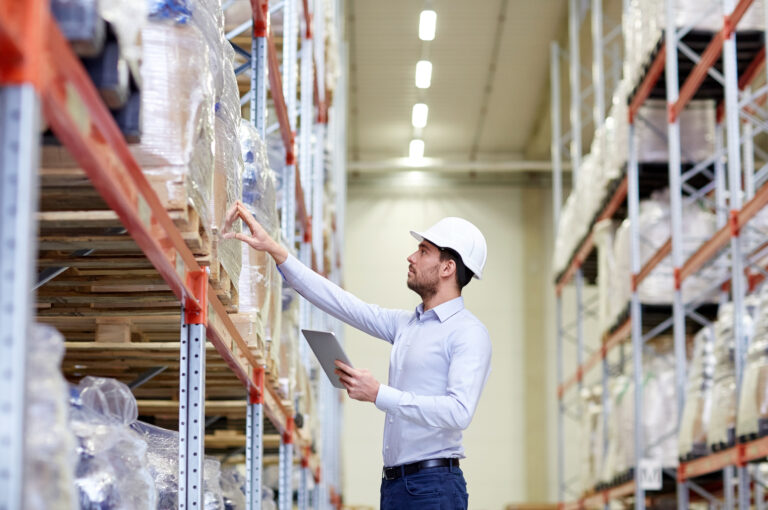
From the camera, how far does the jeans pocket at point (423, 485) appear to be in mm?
4410

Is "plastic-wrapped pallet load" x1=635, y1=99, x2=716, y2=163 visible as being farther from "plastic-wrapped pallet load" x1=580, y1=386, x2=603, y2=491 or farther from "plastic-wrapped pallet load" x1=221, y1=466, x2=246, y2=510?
"plastic-wrapped pallet load" x1=221, y1=466, x2=246, y2=510

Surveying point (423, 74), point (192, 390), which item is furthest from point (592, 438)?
point (192, 390)

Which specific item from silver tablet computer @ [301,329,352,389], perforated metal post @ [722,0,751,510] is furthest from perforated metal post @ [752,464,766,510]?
silver tablet computer @ [301,329,352,389]

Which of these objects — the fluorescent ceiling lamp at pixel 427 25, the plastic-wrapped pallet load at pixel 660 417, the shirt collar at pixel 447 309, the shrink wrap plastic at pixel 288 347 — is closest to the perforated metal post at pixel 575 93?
the fluorescent ceiling lamp at pixel 427 25

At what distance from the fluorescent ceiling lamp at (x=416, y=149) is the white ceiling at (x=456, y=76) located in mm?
146

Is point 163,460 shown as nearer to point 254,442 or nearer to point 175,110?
point 254,442

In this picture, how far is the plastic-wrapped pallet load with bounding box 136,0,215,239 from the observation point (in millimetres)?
3195

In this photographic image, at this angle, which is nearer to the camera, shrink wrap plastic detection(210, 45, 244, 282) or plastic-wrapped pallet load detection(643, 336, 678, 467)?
shrink wrap plastic detection(210, 45, 244, 282)

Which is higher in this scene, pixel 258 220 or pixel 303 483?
pixel 258 220

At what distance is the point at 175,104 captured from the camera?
325 cm

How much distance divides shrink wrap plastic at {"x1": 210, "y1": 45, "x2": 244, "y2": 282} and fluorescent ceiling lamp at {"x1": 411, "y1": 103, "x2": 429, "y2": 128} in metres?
17.7

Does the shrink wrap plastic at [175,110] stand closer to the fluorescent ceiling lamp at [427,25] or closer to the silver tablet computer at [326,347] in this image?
the silver tablet computer at [326,347]

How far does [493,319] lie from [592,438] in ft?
26.9

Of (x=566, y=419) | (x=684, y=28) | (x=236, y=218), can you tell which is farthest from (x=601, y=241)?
(x=236, y=218)
